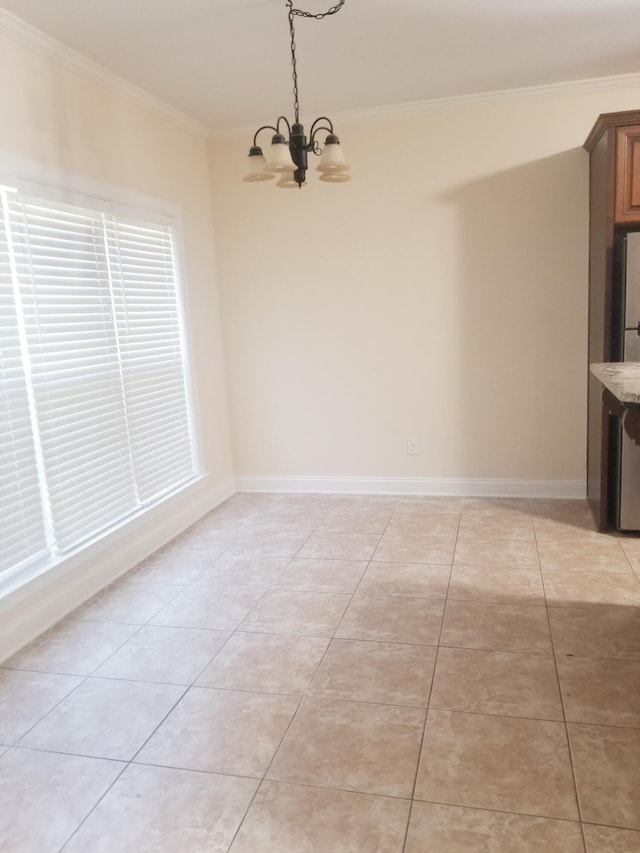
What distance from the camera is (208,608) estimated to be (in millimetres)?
2850

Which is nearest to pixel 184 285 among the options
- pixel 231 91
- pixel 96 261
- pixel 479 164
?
pixel 96 261

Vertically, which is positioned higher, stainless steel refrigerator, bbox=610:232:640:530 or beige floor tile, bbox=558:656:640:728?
stainless steel refrigerator, bbox=610:232:640:530

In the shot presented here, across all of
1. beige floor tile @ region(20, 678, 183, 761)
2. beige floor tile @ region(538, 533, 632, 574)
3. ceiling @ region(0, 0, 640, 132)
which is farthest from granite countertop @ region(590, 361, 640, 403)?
beige floor tile @ region(20, 678, 183, 761)

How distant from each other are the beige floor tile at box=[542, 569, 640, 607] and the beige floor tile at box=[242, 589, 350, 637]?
3.07 feet

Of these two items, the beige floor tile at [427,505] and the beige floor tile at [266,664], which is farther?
the beige floor tile at [427,505]

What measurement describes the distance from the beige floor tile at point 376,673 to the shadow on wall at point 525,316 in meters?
2.11

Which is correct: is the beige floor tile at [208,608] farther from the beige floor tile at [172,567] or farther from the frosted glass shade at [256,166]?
the frosted glass shade at [256,166]

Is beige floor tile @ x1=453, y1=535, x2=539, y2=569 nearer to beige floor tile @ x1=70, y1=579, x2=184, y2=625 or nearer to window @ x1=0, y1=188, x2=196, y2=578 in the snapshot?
beige floor tile @ x1=70, y1=579, x2=184, y2=625

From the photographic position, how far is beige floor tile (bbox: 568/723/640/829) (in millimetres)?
1587

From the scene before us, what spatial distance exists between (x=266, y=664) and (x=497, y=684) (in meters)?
0.84

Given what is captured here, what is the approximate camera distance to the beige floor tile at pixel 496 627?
2.39m

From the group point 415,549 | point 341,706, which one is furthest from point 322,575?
point 341,706

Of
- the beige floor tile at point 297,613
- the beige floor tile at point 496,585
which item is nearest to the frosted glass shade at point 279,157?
the beige floor tile at point 297,613

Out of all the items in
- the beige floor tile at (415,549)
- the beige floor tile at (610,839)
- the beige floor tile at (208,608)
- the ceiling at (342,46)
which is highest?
the ceiling at (342,46)
